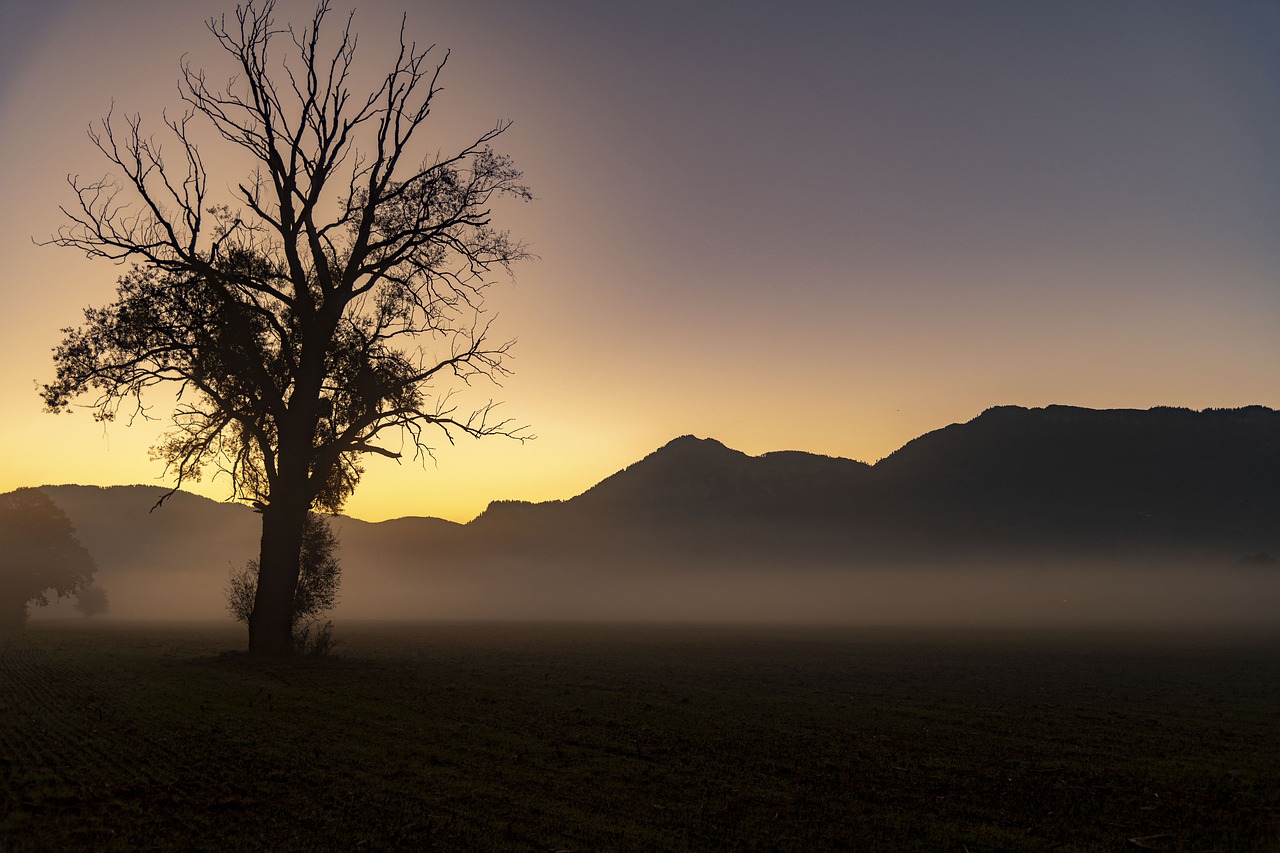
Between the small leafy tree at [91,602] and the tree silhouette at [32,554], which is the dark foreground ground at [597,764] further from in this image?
the small leafy tree at [91,602]

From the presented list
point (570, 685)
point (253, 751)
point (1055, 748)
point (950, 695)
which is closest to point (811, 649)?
point (950, 695)

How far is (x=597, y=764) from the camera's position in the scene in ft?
44.0

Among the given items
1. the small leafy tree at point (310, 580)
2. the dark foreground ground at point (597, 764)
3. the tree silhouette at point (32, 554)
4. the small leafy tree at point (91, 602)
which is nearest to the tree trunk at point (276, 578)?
the dark foreground ground at point (597, 764)

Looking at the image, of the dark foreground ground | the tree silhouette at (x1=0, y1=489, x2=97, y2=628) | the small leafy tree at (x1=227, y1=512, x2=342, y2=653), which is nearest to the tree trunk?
the dark foreground ground

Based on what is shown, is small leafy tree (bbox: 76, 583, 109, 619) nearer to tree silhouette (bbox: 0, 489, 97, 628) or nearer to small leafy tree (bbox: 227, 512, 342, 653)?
tree silhouette (bbox: 0, 489, 97, 628)

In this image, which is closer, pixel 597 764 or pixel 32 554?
pixel 597 764

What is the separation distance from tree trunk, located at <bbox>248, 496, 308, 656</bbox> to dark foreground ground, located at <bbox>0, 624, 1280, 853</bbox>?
65.8 inches

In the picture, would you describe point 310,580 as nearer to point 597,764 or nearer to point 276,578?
point 276,578

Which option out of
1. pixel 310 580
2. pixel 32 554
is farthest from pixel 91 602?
pixel 310 580

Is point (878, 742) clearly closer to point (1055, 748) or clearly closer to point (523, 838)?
point (1055, 748)

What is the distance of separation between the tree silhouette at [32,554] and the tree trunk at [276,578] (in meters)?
61.9

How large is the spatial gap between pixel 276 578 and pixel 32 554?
69.2 m

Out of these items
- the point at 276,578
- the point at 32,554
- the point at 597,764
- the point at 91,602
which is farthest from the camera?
the point at 91,602

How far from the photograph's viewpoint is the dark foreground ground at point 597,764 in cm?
962
